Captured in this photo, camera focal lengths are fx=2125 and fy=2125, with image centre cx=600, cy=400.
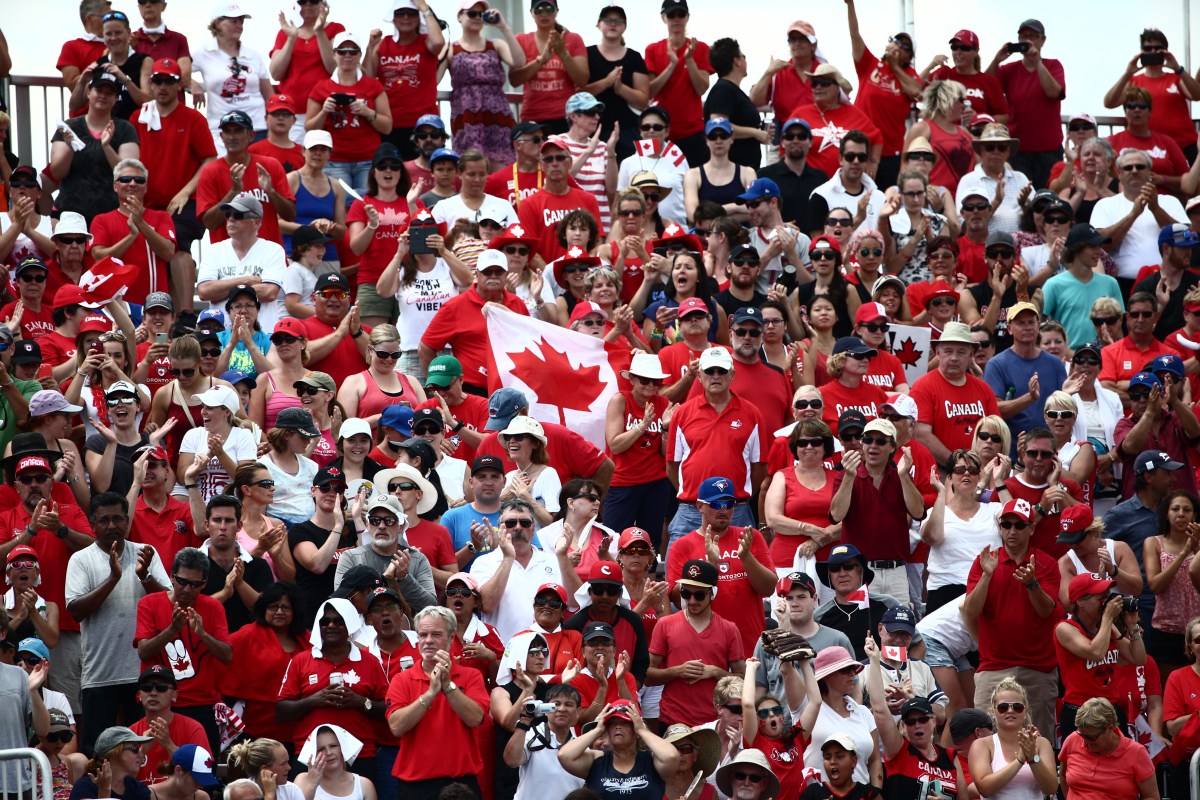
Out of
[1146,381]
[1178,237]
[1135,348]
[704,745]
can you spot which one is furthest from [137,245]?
[1178,237]

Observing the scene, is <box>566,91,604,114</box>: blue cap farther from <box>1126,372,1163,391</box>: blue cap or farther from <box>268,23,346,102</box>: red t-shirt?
<box>1126,372,1163,391</box>: blue cap

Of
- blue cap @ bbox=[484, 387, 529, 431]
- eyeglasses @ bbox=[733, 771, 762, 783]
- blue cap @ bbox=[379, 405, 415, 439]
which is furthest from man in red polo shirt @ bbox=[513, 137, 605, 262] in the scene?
eyeglasses @ bbox=[733, 771, 762, 783]

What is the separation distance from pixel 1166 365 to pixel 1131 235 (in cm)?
345

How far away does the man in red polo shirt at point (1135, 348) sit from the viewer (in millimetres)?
17453

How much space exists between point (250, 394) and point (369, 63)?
522cm

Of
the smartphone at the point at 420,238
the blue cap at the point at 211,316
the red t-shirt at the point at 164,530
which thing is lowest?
the red t-shirt at the point at 164,530

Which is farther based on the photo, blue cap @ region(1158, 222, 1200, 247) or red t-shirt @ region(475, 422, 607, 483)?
blue cap @ region(1158, 222, 1200, 247)

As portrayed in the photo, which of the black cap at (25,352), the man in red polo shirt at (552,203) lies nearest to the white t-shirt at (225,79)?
the man in red polo shirt at (552,203)

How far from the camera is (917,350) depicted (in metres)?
17.3

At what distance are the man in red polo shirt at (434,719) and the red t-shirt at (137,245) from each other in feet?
18.2

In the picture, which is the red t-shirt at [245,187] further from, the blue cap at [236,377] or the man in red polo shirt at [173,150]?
the blue cap at [236,377]

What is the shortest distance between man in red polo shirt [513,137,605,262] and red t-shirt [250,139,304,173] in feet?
6.61

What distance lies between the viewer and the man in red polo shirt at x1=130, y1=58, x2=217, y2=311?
18.1m

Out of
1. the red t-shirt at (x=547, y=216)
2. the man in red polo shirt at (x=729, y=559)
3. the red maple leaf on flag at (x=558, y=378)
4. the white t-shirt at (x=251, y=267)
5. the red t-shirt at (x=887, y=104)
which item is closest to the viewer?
the man in red polo shirt at (x=729, y=559)
